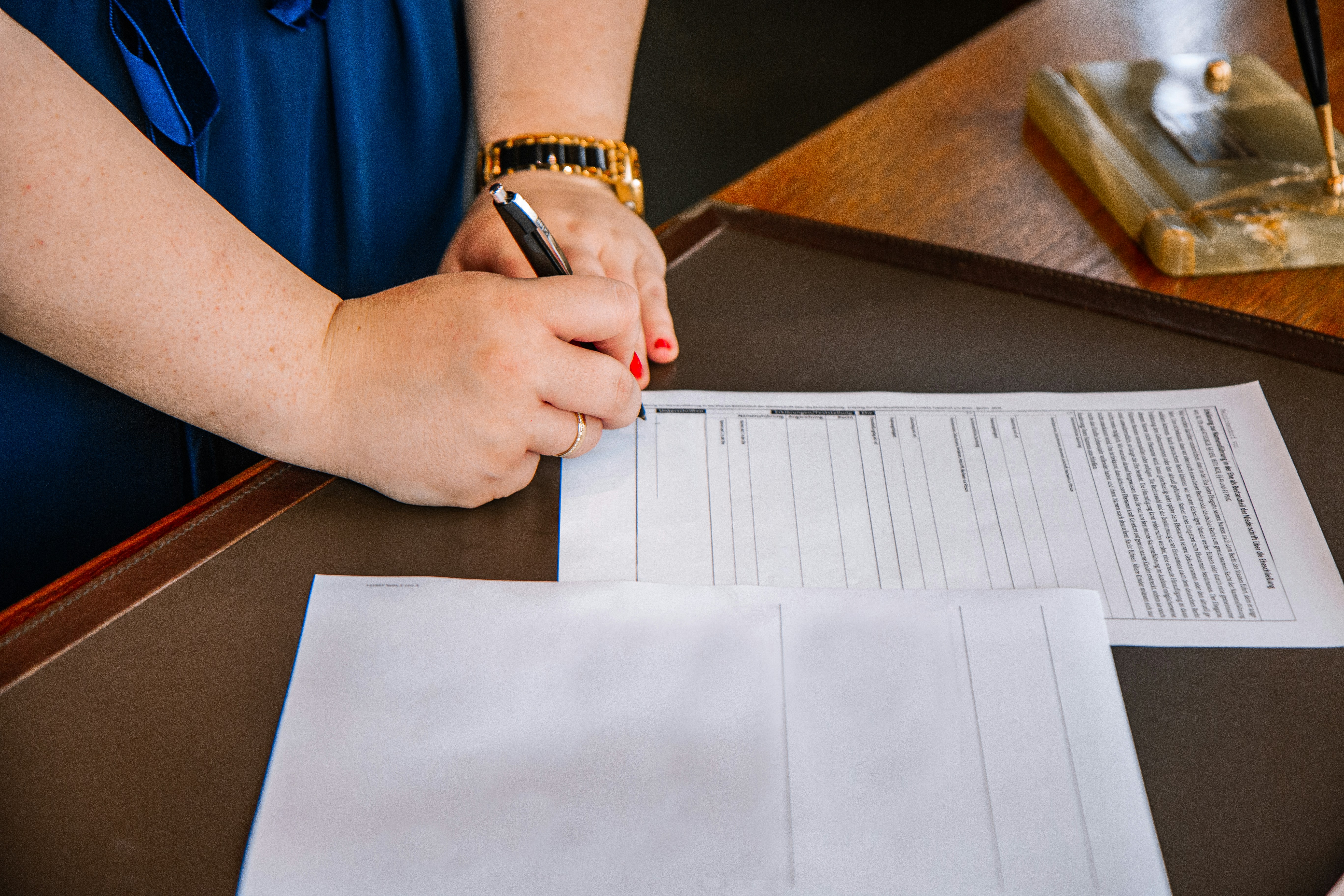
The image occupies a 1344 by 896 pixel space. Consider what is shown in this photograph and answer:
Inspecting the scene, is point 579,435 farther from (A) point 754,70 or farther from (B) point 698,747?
(A) point 754,70

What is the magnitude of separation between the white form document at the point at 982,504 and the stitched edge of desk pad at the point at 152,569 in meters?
0.19

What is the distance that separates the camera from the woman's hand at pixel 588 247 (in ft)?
2.40

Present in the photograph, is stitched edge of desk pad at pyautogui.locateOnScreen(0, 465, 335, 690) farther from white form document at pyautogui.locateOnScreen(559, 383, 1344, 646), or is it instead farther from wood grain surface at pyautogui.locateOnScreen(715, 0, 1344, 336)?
wood grain surface at pyautogui.locateOnScreen(715, 0, 1344, 336)

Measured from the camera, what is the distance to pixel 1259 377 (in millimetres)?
697

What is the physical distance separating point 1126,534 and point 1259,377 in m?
0.22

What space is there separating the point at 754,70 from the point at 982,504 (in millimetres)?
2423

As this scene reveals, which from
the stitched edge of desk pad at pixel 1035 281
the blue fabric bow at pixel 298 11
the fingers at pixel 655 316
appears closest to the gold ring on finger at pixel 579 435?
the fingers at pixel 655 316

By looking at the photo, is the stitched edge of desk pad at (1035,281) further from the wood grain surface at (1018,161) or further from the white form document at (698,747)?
the white form document at (698,747)

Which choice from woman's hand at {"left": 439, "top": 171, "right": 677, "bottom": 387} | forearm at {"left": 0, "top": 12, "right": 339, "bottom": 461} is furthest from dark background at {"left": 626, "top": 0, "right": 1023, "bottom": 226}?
forearm at {"left": 0, "top": 12, "right": 339, "bottom": 461}

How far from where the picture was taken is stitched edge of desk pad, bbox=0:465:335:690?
0.51 meters

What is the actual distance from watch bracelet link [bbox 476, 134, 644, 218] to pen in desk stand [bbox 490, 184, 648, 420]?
207 mm

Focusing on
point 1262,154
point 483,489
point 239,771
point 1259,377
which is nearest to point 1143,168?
point 1262,154

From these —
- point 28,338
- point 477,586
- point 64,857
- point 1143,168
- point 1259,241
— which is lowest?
point 64,857

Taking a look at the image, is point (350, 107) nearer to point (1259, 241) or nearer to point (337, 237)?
point (337, 237)
